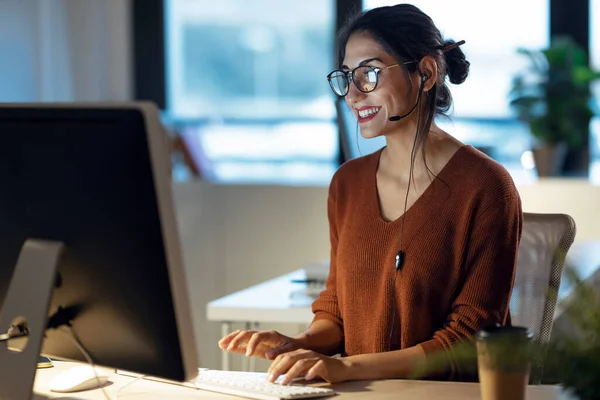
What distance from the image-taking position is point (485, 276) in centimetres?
168

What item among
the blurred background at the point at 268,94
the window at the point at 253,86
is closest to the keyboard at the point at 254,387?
the blurred background at the point at 268,94

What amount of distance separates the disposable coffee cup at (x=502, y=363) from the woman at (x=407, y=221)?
1.41ft

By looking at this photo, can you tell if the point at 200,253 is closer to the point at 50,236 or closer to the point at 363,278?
the point at 363,278

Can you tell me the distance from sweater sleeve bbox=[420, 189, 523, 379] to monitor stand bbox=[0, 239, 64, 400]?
707mm

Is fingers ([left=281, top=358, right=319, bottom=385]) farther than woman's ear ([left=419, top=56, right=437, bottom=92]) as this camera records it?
No

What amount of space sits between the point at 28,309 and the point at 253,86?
13.3 ft

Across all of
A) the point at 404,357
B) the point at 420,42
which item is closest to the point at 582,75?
the point at 420,42

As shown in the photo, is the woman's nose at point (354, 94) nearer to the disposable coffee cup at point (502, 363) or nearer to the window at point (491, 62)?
the disposable coffee cup at point (502, 363)

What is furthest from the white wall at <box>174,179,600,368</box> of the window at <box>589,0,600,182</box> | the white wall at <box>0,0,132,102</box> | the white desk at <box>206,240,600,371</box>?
the white wall at <box>0,0,132,102</box>

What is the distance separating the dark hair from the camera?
6.00ft

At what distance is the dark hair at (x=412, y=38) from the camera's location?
1.83 m

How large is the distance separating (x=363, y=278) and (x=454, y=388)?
38cm

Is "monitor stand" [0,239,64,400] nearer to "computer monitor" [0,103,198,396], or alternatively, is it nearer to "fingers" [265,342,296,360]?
"computer monitor" [0,103,198,396]

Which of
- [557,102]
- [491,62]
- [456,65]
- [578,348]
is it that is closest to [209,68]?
[491,62]
